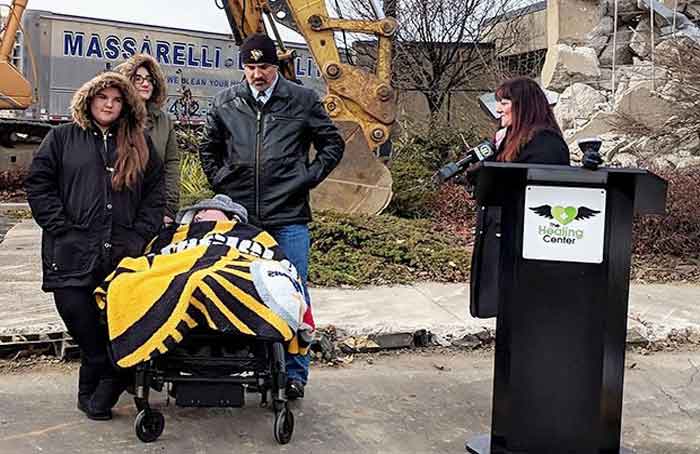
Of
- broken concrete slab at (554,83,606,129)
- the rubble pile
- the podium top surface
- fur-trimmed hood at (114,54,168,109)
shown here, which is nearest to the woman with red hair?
the podium top surface

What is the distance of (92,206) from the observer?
418 centimetres

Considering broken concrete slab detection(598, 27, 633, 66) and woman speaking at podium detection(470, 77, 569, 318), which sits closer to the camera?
woman speaking at podium detection(470, 77, 569, 318)

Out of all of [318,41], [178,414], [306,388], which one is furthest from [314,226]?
[178,414]

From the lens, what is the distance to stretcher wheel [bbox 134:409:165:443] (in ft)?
13.0

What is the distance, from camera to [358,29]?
9992 mm

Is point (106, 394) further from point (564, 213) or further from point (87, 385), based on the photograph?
point (564, 213)

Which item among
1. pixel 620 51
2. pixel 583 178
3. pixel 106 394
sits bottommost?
pixel 106 394

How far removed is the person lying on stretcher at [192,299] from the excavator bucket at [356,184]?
19.1 feet

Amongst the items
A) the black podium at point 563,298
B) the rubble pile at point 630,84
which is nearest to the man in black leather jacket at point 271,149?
the black podium at point 563,298

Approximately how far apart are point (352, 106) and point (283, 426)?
642 centimetres

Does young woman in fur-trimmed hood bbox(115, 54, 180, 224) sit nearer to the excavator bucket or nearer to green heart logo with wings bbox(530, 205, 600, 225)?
green heart logo with wings bbox(530, 205, 600, 225)

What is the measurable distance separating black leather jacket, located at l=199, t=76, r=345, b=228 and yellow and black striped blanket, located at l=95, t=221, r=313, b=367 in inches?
23.9

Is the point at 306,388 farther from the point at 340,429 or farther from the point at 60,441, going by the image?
the point at 60,441

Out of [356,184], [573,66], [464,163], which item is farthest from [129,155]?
[573,66]
